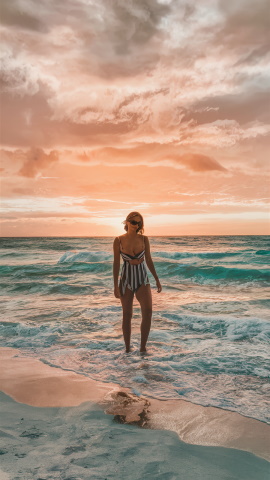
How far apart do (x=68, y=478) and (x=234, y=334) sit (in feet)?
17.0

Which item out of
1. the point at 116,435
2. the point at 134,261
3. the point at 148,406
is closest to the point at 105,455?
the point at 116,435

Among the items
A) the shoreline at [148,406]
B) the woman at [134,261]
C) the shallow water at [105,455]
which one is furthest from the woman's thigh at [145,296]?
the shallow water at [105,455]

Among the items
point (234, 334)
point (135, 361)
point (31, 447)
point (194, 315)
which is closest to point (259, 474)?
point (31, 447)

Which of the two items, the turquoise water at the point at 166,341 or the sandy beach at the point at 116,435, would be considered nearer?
the sandy beach at the point at 116,435

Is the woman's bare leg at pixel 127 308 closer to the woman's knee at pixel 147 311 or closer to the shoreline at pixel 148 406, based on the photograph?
the woman's knee at pixel 147 311

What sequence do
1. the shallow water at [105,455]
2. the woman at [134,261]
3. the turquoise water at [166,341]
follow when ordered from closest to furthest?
the shallow water at [105,455] < the turquoise water at [166,341] < the woman at [134,261]

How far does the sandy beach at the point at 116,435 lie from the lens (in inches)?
105

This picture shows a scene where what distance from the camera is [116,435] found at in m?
3.18

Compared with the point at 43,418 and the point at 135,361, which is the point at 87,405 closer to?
the point at 43,418

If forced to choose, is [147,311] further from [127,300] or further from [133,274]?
[133,274]

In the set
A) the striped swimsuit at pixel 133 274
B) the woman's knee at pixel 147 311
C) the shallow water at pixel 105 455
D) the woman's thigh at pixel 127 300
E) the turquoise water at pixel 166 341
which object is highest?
the striped swimsuit at pixel 133 274

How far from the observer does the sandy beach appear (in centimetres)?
268

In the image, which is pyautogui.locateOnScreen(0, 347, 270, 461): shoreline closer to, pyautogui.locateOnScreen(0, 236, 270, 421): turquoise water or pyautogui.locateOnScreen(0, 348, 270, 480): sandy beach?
pyautogui.locateOnScreen(0, 348, 270, 480): sandy beach

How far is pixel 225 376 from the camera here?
4.85m
